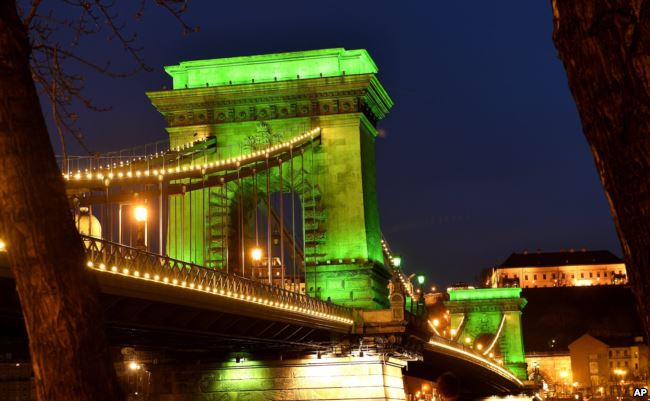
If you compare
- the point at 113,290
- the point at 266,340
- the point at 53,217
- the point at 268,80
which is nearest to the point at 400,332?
the point at 266,340

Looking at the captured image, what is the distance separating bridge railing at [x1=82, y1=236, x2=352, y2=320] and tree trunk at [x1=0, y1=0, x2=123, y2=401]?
18757 mm

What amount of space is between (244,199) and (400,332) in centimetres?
1551

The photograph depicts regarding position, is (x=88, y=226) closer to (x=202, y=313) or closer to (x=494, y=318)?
(x=202, y=313)

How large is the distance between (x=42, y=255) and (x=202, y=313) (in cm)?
2834

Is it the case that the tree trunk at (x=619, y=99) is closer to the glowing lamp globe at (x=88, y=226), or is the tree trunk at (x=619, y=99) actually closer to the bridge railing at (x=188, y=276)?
the bridge railing at (x=188, y=276)

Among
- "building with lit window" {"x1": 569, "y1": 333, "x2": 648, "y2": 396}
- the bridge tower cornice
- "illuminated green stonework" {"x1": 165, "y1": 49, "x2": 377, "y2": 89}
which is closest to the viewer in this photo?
the bridge tower cornice

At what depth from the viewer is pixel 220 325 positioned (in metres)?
39.1

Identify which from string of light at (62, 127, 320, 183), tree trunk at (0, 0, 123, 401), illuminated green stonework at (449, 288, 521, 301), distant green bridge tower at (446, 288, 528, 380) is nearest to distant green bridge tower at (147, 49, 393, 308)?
string of light at (62, 127, 320, 183)

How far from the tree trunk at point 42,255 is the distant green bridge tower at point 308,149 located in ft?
162

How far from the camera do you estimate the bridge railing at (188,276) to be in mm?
29266

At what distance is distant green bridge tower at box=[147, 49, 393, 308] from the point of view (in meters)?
58.5

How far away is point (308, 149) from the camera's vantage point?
59094mm

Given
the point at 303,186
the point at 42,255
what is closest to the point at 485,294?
the point at 303,186

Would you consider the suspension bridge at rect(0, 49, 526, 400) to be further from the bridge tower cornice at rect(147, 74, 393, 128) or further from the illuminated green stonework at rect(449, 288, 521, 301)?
the illuminated green stonework at rect(449, 288, 521, 301)
